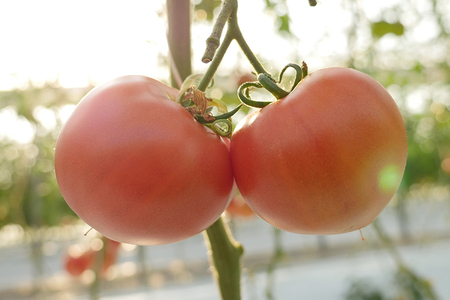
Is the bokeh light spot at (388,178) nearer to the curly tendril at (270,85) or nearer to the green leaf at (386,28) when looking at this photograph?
the curly tendril at (270,85)

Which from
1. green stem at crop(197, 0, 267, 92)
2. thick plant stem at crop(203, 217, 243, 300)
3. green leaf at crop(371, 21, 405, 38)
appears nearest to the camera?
green stem at crop(197, 0, 267, 92)

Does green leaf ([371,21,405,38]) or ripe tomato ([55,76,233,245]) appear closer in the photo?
ripe tomato ([55,76,233,245])

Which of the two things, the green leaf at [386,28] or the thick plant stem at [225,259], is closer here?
the thick plant stem at [225,259]

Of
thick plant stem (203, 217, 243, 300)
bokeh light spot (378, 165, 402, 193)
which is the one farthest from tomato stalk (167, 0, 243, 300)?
bokeh light spot (378, 165, 402, 193)

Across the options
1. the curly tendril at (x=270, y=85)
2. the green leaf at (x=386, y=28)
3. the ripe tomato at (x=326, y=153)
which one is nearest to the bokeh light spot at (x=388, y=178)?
the ripe tomato at (x=326, y=153)

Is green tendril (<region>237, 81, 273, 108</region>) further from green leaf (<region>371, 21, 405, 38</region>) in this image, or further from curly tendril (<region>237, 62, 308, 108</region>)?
green leaf (<region>371, 21, 405, 38</region>)

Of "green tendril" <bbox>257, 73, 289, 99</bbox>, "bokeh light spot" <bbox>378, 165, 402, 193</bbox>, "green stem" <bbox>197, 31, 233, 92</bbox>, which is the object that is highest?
"green stem" <bbox>197, 31, 233, 92</bbox>

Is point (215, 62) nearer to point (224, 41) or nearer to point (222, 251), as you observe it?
point (224, 41)

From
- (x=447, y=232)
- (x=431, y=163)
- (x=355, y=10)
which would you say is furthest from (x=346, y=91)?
(x=431, y=163)
